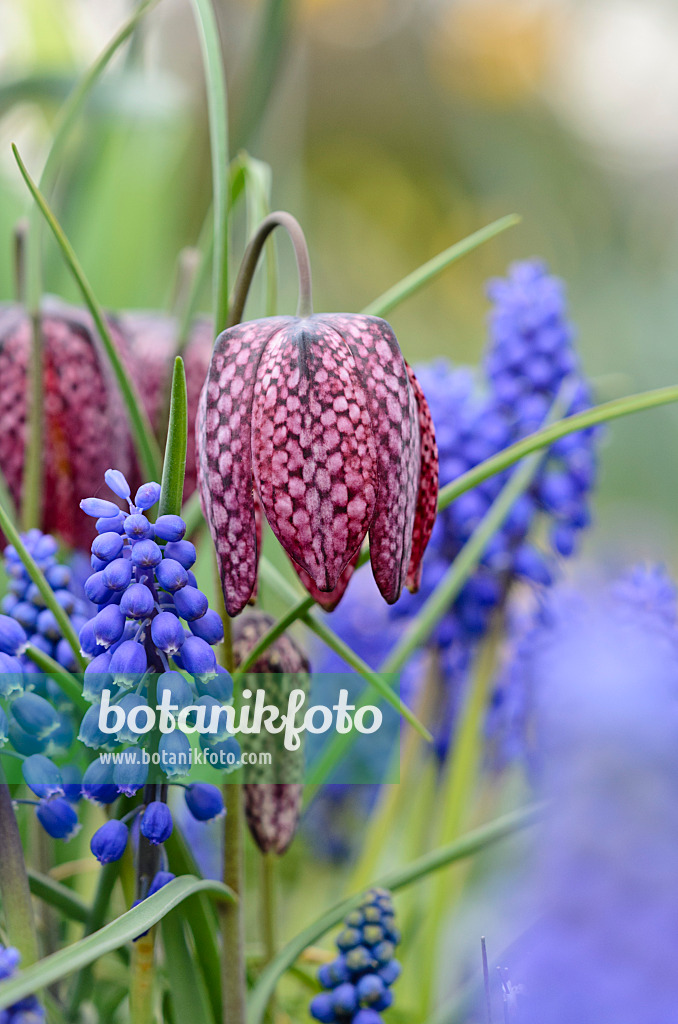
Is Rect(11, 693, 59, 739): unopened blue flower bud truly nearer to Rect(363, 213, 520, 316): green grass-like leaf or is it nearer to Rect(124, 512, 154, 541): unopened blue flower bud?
Rect(124, 512, 154, 541): unopened blue flower bud

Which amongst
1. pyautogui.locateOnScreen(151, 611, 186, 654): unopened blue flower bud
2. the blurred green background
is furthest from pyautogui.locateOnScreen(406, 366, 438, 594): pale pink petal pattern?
the blurred green background

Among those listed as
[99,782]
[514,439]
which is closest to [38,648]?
[99,782]

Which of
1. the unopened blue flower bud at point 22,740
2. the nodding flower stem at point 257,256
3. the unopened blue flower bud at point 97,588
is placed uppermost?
the nodding flower stem at point 257,256

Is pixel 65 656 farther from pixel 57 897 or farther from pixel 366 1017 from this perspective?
pixel 366 1017

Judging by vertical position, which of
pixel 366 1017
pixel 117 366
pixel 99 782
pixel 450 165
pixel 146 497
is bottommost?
pixel 366 1017

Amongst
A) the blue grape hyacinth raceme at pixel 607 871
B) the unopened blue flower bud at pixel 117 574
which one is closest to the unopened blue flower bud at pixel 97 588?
the unopened blue flower bud at pixel 117 574

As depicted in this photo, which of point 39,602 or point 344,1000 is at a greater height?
point 39,602

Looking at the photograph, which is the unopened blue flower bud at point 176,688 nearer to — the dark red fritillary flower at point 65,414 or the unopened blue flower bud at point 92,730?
the unopened blue flower bud at point 92,730
